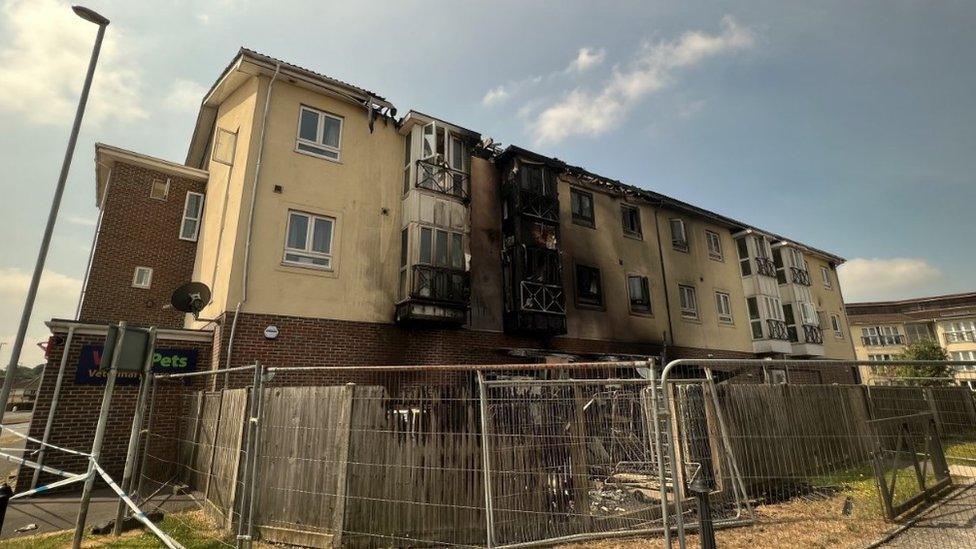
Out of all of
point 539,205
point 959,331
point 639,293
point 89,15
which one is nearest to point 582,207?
point 539,205

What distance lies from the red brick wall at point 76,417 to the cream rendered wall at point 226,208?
2.80 metres

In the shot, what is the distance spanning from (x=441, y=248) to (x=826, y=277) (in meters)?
30.5

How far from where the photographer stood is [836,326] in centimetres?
2978

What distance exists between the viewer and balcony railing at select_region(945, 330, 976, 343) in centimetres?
4712

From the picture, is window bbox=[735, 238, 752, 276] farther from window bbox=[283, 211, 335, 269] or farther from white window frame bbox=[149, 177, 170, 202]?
white window frame bbox=[149, 177, 170, 202]

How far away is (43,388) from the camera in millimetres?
9711

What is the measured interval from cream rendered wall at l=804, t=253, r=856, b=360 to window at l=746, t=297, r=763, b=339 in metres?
8.07

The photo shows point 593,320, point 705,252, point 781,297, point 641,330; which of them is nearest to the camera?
point 593,320

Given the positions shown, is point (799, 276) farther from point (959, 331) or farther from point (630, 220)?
point (959, 331)

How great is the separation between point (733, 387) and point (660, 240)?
16757mm

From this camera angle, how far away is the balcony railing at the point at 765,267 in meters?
24.2

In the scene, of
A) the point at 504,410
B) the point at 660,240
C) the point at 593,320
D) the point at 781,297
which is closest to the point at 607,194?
the point at 660,240

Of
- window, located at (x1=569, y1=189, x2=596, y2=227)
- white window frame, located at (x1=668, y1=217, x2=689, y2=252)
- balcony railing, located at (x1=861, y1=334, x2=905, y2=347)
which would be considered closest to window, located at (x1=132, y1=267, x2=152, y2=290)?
window, located at (x1=569, y1=189, x2=596, y2=227)

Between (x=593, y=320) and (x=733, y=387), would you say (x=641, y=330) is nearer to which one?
(x=593, y=320)
